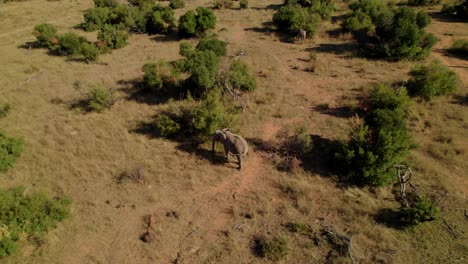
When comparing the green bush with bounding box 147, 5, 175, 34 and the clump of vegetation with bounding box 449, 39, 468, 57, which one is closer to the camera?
the clump of vegetation with bounding box 449, 39, 468, 57

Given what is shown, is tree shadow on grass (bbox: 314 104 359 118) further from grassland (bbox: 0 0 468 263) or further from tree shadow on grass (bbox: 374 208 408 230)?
tree shadow on grass (bbox: 374 208 408 230)

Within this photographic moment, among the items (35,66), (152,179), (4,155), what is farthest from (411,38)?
(35,66)

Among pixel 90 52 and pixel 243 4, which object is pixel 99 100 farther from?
pixel 243 4

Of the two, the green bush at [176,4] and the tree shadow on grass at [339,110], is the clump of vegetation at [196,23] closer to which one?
the green bush at [176,4]

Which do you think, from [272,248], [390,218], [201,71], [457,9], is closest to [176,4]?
[201,71]

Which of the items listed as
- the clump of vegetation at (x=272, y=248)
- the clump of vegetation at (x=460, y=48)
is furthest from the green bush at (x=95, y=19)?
the clump of vegetation at (x=460, y=48)

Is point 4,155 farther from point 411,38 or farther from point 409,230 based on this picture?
point 411,38

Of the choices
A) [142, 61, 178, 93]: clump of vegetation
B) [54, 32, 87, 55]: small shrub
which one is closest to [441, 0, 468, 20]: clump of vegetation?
[142, 61, 178, 93]: clump of vegetation
